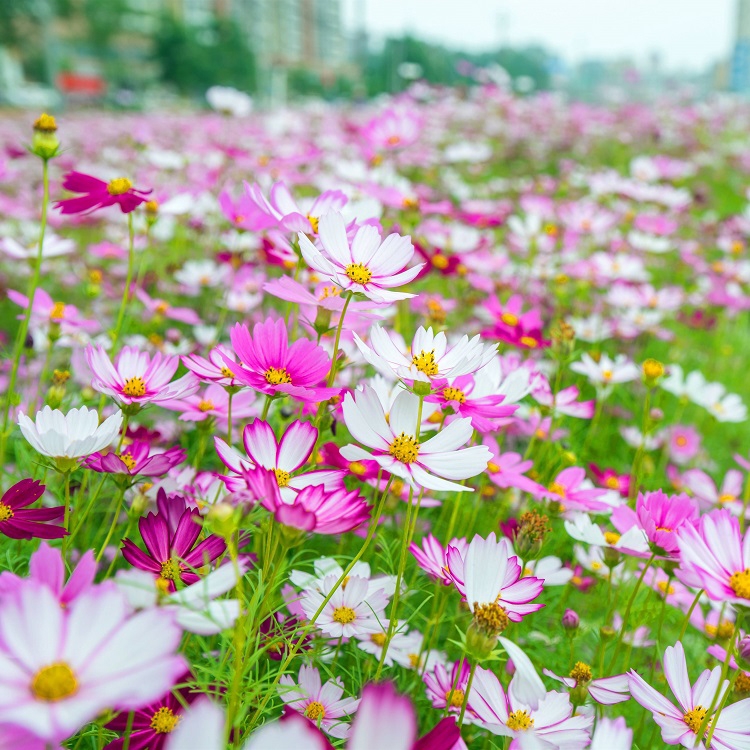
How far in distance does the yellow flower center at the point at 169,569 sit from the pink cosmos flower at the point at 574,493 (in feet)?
1.39

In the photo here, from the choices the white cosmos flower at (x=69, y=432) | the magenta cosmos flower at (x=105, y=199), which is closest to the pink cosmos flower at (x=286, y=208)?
the magenta cosmos flower at (x=105, y=199)

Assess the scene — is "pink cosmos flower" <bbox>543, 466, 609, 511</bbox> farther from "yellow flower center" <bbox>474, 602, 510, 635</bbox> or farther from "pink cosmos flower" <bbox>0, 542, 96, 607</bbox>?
"pink cosmos flower" <bbox>0, 542, 96, 607</bbox>

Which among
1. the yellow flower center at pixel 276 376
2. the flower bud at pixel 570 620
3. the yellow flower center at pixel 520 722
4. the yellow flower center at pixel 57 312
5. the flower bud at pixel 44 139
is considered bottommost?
the flower bud at pixel 570 620

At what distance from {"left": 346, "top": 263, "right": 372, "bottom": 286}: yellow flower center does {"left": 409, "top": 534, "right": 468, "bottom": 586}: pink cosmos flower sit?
9.1 inches

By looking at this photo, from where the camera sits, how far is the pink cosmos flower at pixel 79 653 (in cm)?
30

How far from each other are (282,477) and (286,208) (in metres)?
0.31

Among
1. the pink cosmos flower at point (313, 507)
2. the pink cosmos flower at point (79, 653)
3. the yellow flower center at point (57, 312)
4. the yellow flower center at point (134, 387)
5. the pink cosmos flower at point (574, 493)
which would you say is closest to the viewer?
the pink cosmos flower at point (79, 653)

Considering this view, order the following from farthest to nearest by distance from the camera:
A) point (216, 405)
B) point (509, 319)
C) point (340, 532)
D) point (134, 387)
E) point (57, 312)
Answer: point (509, 319)
point (57, 312)
point (216, 405)
point (134, 387)
point (340, 532)

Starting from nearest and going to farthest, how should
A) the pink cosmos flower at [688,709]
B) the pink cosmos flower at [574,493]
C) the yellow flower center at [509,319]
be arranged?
the pink cosmos flower at [688,709], the pink cosmos flower at [574,493], the yellow flower center at [509,319]

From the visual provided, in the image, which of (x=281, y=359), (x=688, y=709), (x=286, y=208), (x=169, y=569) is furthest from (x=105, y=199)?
(x=688, y=709)

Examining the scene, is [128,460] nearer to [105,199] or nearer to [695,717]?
[105,199]

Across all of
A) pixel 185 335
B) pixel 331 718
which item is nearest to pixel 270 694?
pixel 331 718

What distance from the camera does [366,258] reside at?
627mm

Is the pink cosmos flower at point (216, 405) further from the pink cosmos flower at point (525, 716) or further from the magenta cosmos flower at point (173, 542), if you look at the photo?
the pink cosmos flower at point (525, 716)
